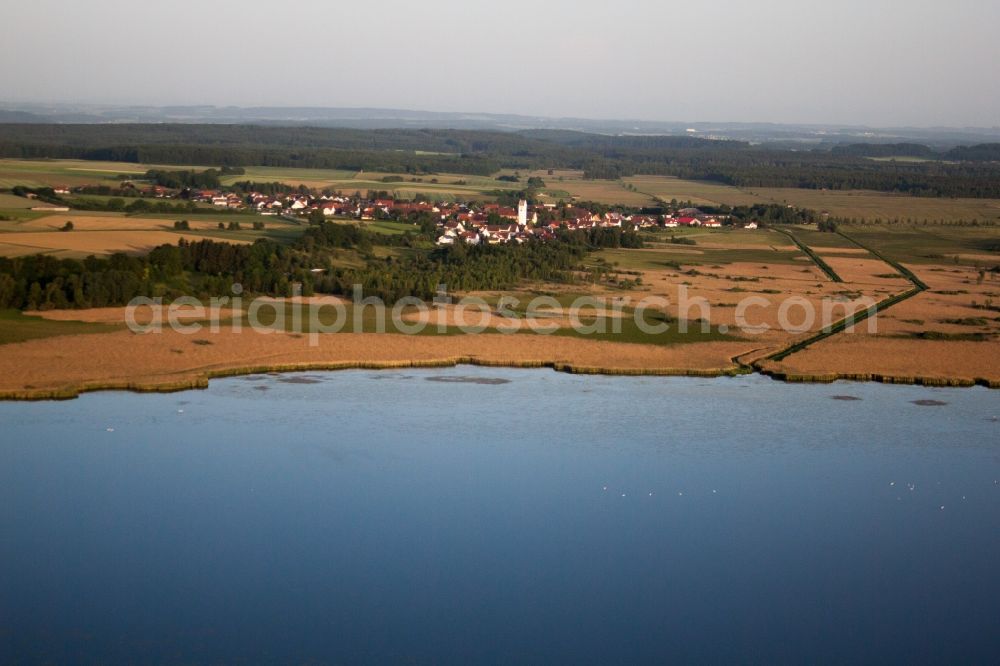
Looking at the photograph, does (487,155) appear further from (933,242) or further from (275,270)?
(275,270)

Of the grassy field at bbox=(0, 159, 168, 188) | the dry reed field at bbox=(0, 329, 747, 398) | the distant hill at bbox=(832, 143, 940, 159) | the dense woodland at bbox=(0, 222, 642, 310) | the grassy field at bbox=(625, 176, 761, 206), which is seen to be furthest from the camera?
the distant hill at bbox=(832, 143, 940, 159)

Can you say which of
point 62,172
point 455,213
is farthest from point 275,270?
point 62,172

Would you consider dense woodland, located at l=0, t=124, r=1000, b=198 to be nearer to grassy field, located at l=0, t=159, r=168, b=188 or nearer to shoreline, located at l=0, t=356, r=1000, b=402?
grassy field, located at l=0, t=159, r=168, b=188

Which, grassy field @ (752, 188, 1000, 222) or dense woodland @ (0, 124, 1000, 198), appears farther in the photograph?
dense woodland @ (0, 124, 1000, 198)

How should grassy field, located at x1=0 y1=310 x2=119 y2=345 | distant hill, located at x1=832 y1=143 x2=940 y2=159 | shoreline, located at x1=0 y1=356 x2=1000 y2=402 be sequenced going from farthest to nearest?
distant hill, located at x1=832 y1=143 x2=940 y2=159 < grassy field, located at x1=0 y1=310 x2=119 y2=345 < shoreline, located at x1=0 y1=356 x2=1000 y2=402

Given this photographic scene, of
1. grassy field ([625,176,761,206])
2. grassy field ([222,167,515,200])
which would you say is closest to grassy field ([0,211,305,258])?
grassy field ([222,167,515,200])

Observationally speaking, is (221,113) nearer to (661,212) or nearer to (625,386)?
(661,212)

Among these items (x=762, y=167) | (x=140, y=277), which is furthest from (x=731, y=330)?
(x=762, y=167)
